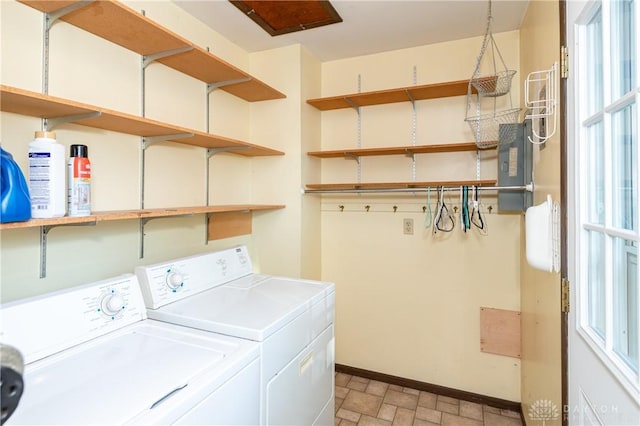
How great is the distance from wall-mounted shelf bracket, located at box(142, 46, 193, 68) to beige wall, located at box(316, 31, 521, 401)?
4.53ft

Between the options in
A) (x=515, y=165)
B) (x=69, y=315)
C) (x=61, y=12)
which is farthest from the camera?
(x=515, y=165)

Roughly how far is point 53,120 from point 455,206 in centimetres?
232

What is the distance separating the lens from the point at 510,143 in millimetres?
1908

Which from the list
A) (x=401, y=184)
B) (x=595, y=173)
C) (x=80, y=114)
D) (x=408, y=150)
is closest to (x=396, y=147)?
(x=408, y=150)

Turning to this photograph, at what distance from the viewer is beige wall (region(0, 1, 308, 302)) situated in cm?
122

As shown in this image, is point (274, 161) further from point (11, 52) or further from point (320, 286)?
point (11, 52)

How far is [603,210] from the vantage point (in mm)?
Result: 976

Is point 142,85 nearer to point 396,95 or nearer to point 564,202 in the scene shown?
point 396,95

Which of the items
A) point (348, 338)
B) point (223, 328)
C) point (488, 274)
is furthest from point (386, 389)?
point (223, 328)

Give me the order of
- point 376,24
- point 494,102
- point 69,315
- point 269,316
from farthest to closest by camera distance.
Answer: point 494,102 → point 376,24 → point 269,316 → point 69,315

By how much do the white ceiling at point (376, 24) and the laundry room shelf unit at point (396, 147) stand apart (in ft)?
1.34

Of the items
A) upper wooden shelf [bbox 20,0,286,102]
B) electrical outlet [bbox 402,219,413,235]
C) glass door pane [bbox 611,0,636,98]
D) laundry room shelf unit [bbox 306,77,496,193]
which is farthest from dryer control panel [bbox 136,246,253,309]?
glass door pane [bbox 611,0,636,98]

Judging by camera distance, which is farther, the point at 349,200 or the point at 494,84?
the point at 349,200

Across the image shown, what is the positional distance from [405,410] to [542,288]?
50.7 inches
